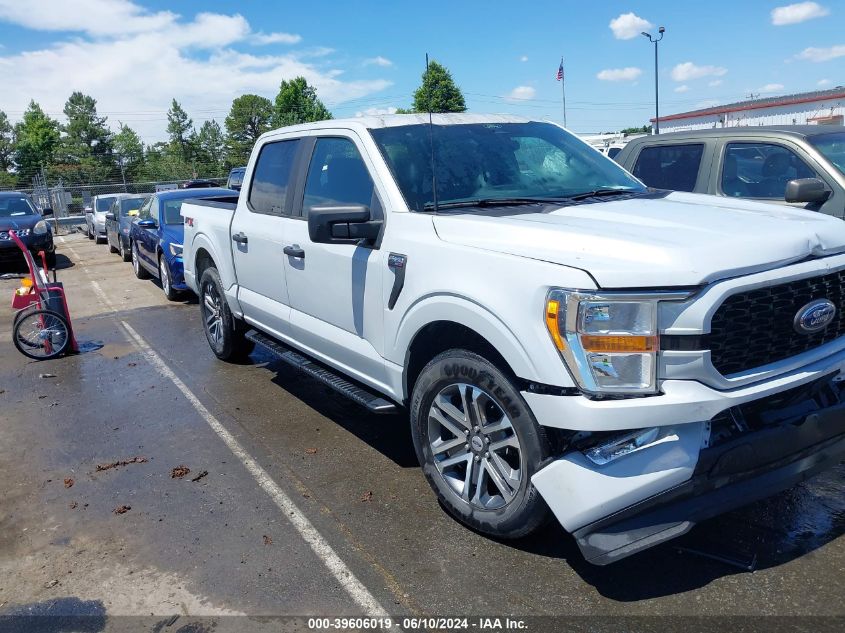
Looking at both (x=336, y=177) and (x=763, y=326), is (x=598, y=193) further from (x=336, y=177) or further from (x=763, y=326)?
(x=336, y=177)

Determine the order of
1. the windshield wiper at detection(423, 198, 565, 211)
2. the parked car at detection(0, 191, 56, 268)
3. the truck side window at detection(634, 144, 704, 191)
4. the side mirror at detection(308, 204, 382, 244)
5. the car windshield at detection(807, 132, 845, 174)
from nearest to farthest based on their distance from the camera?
the side mirror at detection(308, 204, 382, 244)
the windshield wiper at detection(423, 198, 565, 211)
the car windshield at detection(807, 132, 845, 174)
the truck side window at detection(634, 144, 704, 191)
the parked car at detection(0, 191, 56, 268)

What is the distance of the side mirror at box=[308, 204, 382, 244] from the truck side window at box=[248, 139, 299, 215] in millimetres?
1382

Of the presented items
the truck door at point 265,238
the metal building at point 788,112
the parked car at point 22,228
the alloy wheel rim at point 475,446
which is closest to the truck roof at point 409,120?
the truck door at point 265,238

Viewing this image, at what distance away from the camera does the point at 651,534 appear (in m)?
2.71

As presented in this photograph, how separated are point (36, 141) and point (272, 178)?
84509mm

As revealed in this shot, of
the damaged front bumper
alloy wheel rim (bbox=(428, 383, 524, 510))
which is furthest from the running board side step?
the damaged front bumper

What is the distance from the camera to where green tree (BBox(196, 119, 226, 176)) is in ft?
246

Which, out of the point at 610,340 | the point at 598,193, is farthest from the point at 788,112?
the point at 610,340

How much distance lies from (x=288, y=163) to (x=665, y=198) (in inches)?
107

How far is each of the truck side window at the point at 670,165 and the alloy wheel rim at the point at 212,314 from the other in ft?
14.0

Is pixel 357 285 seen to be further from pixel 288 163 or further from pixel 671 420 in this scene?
pixel 671 420

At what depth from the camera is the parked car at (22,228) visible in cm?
1510

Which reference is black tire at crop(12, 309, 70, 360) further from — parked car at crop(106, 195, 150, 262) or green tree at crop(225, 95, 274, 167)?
green tree at crop(225, 95, 274, 167)

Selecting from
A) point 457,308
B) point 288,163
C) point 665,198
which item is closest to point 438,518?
point 457,308
